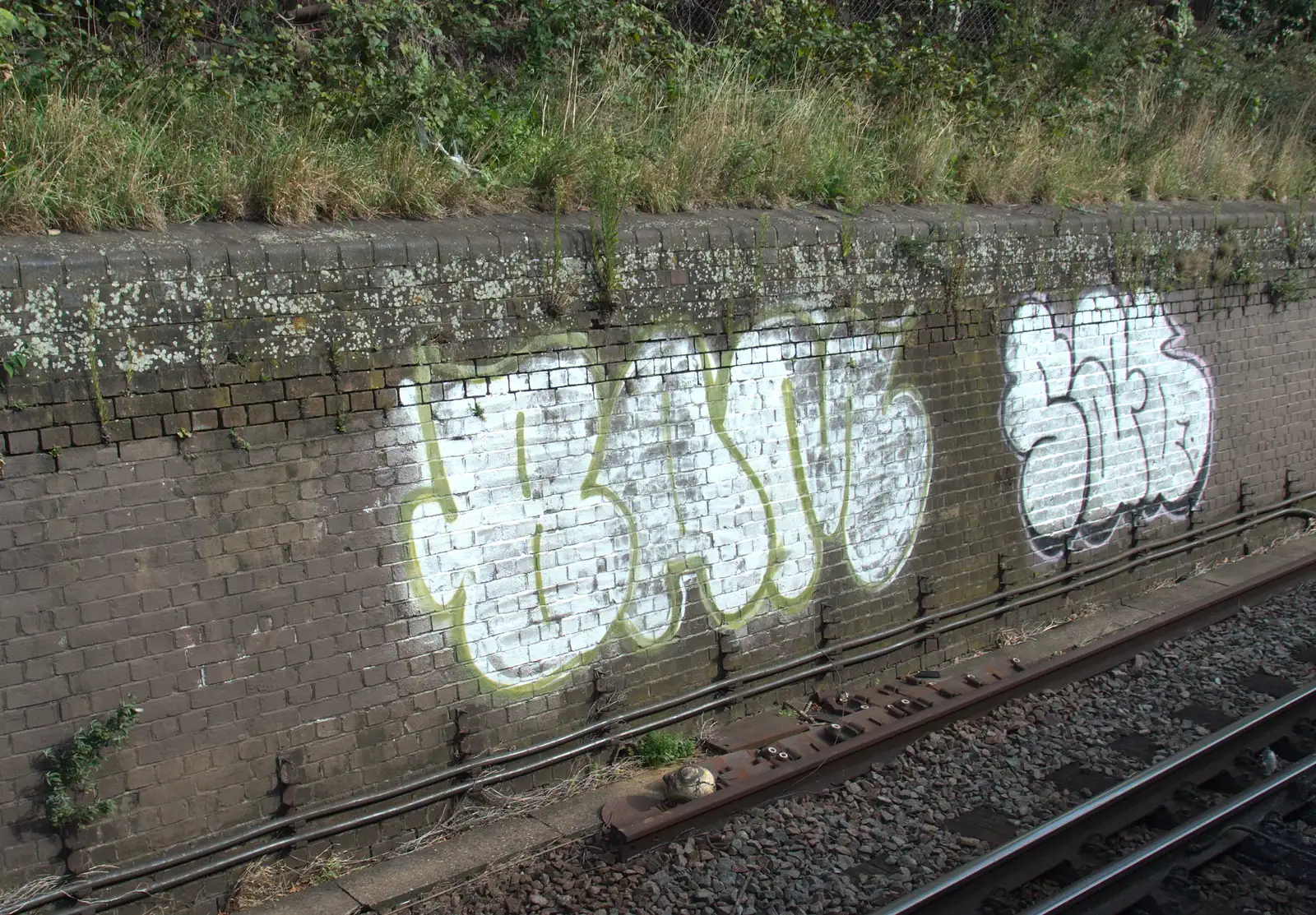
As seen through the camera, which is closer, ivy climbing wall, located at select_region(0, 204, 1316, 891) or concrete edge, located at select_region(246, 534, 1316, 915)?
ivy climbing wall, located at select_region(0, 204, 1316, 891)

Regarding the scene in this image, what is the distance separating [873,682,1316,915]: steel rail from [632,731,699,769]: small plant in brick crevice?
1764mm

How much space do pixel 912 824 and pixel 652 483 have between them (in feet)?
7.25

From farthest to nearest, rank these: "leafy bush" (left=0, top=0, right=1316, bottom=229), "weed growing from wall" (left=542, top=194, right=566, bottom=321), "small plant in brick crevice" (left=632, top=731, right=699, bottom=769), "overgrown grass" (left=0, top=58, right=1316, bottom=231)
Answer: "small plant in brick crevice" (left=632, top=731, right=699, bottom=769) → "weed growing from wall" (left=542, top=194, right=566, bottom=321) → "leafy bush" (left=0, top=0, right=1316, bottom=229) → "overgrown grass" (left=0, top=58, right=1316, bottom=231)

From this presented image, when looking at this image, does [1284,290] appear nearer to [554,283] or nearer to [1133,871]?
[1133,871]

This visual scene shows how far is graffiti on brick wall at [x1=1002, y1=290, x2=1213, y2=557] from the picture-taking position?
8.00m

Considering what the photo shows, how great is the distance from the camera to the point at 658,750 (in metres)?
6.03

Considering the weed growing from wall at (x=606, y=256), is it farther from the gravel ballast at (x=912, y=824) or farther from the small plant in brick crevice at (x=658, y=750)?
the gravel ballast at (x=912, y=824)

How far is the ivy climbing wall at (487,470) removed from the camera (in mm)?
4309

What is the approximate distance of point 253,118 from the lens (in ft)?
20.1

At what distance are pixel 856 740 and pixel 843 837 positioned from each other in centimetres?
81

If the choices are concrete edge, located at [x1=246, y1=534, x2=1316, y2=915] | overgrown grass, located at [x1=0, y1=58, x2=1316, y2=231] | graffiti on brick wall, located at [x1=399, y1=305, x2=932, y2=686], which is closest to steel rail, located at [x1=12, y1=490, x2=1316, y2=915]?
concrete edge, located at [x1=246, y1=534, x2=1316, y2=915]

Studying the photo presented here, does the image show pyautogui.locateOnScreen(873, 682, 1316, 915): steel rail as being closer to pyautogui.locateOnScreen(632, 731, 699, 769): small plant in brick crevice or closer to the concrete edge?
the concrete edge

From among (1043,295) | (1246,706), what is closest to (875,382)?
(1043,295)

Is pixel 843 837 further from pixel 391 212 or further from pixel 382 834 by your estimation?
pixel 391 212
